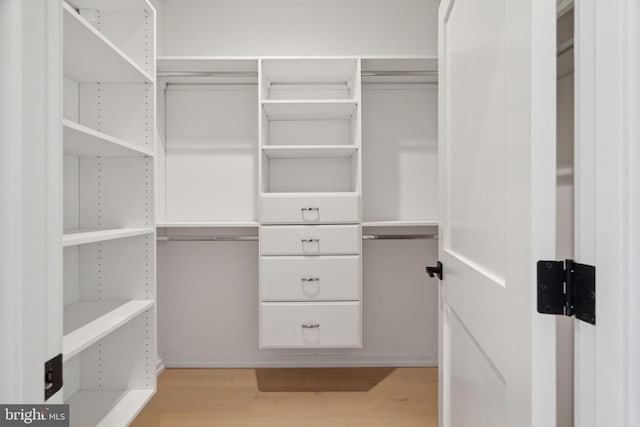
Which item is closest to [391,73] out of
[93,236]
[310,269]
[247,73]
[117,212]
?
[247,73]

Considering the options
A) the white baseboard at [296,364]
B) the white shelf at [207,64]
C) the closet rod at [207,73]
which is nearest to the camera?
the white shelf at [207,64]

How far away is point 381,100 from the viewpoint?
2.47 meters

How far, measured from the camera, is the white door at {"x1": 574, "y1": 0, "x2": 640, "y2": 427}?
536mm

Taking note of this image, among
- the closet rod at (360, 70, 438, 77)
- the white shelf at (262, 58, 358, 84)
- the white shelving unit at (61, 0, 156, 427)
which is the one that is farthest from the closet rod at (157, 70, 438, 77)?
the white shelving unit at (61, 0, 156, 427)

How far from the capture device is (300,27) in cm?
246

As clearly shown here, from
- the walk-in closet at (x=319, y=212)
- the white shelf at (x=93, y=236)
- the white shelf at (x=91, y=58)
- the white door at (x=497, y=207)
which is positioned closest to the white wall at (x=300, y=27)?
the walk-in closet at (x=319, y=212)

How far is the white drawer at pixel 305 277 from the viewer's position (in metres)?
2.02

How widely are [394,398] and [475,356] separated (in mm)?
1287

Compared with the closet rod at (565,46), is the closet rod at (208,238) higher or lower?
lower

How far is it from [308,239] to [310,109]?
78cm

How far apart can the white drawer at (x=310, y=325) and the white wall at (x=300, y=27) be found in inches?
64.7

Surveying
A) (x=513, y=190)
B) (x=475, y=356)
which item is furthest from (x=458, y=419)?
(x=513, y=190)

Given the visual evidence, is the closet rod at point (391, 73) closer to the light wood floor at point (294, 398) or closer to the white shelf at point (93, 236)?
the white shelf at point (93, 236)

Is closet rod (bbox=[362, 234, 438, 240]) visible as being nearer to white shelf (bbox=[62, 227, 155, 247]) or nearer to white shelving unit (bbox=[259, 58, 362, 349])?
white shelving unit (bbox=[259, 58, 362, 349])
